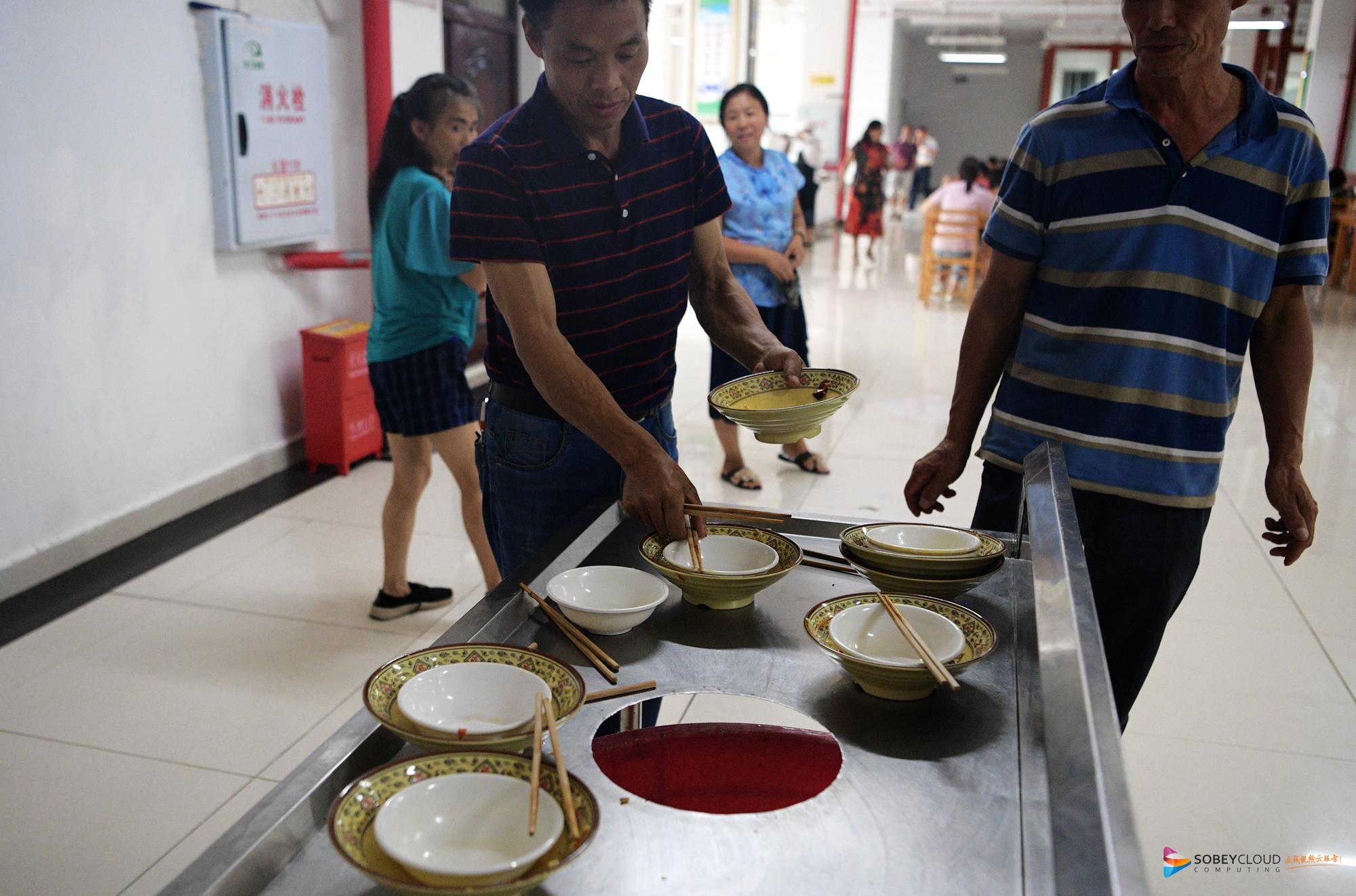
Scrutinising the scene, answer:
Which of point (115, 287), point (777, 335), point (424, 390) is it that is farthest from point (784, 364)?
point (777, 335)

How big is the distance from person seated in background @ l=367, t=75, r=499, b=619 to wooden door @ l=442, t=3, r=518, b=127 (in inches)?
123

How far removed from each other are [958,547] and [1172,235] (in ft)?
2.00

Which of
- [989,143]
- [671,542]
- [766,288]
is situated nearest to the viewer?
[671,542]

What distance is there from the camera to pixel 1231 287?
1.67 meters

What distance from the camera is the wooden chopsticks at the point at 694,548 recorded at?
1.40 metres

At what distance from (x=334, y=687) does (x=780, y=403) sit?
1.75 meters

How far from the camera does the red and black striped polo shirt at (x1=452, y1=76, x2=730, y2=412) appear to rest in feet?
5.11

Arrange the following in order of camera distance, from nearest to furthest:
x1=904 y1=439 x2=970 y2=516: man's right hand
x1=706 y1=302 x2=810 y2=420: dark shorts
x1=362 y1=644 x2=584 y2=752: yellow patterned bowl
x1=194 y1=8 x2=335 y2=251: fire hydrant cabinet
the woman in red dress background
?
x1=362 y1=644 x2=584 y2=752: yellow patterned bowl < x1=904 y1=439 x2=970 y2=516: man's right hand < x1=194 y1=8 x2=335 y2=251: fire hydrant cabinet < x1=706 y1=302 x2=810 y2=420: dark shorts < the woman in red dress background

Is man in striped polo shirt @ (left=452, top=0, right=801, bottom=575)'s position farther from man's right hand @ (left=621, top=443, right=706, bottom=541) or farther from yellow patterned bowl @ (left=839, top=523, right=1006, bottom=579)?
yellow patterned bowl @ (left=839, top=523, right=1006, bottom=579)

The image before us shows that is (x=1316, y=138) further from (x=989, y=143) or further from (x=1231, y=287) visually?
(x=989, y=143)

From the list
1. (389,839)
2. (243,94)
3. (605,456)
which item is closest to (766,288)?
(243,94)

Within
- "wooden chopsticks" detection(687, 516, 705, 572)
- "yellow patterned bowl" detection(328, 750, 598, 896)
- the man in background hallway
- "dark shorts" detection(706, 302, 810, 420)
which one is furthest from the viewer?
the man in background hallway

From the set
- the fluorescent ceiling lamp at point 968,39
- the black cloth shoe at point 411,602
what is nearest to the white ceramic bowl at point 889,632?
the black cloth shoe at point 411,602

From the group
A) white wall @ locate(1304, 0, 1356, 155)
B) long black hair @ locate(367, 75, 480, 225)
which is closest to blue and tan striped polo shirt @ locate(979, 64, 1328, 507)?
long black hair @ locate(367, 75, 480, 225)
